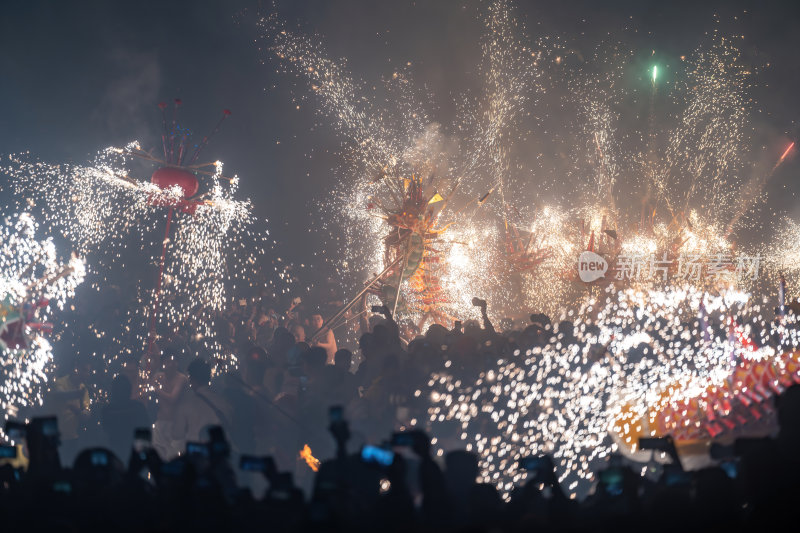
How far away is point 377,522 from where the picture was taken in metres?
1.96

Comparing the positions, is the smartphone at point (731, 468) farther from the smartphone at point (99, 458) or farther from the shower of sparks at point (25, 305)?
the shower of sparks at point (25, 305)

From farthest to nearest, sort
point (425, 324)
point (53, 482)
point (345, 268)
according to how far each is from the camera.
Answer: point (345, 268), point (425, 324), point (53, 482)

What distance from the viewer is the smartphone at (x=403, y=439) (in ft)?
6.75

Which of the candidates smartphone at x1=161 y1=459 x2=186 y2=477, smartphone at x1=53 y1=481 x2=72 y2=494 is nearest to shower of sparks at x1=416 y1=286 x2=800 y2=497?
smartphone at x1=161 y1=459 x2=186 y2=477

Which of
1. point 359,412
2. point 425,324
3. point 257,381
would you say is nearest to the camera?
point 359,412

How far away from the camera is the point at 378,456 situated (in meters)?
2.00

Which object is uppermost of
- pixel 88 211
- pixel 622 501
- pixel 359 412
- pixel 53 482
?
pixel 88 211

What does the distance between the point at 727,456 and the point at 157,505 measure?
95.0 inches

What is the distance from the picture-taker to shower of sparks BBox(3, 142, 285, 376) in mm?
9680

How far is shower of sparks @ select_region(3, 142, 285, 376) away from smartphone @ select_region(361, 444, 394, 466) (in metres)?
7.32

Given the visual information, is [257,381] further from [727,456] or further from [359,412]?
[727,456]

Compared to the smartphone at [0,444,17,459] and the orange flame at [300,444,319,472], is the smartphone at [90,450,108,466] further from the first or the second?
the orange flame at [300,444,319,472]

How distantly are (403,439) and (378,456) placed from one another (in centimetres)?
12

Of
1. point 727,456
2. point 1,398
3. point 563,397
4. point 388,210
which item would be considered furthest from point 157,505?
point 388,210
